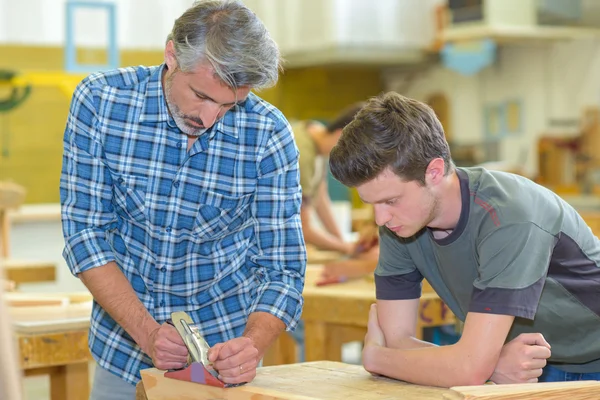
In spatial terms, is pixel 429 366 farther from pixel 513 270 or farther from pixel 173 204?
pixel 173 204

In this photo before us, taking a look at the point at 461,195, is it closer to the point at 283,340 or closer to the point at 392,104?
the point at 392,104

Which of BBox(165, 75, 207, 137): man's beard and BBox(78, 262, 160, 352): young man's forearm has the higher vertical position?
BBox(165, 75, 207, 137): man's beard

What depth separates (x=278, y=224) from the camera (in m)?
2.01

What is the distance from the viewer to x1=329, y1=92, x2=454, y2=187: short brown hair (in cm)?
178

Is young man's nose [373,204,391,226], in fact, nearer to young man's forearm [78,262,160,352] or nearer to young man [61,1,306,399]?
young man [61,1,306,399]

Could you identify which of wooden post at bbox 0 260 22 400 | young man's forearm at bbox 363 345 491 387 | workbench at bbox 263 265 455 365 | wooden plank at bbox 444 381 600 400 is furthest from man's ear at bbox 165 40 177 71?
wooden post at bbox 0 260 22 400

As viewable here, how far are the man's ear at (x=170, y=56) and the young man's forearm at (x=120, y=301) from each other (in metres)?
0.42

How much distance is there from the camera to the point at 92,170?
1930mm

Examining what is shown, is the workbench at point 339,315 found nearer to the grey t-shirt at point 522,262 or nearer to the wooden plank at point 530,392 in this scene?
the grey t-shirt at point 522,262

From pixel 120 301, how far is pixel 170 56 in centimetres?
51

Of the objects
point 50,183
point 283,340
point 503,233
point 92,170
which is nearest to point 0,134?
point 50,183

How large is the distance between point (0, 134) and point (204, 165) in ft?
17.4

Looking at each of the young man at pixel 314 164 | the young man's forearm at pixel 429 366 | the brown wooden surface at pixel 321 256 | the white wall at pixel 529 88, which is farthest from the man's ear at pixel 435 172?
the white wall at pixel 529 88

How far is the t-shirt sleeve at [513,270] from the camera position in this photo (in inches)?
66.7
